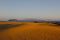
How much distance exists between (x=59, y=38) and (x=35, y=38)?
138cm

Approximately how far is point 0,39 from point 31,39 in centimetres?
173

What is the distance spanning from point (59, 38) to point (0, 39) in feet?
11.0

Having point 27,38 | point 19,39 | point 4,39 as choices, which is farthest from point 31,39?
point 4,39

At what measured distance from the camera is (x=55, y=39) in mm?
6172

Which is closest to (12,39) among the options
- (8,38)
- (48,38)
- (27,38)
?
(8,38)

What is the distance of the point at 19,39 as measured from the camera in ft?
20.0

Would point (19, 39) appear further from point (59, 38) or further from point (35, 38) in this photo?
point (59, 38)

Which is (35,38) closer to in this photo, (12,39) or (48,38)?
(48,38)

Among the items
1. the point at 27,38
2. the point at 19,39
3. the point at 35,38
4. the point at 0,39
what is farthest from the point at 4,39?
the point at 35,38

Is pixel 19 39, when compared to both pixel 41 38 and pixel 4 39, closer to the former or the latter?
pixel 4 39

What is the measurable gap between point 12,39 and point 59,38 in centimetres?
268

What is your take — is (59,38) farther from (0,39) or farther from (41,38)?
(0,39)

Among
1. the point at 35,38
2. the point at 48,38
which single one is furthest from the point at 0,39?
the point at 48,38

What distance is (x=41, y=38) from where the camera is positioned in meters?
6.29
